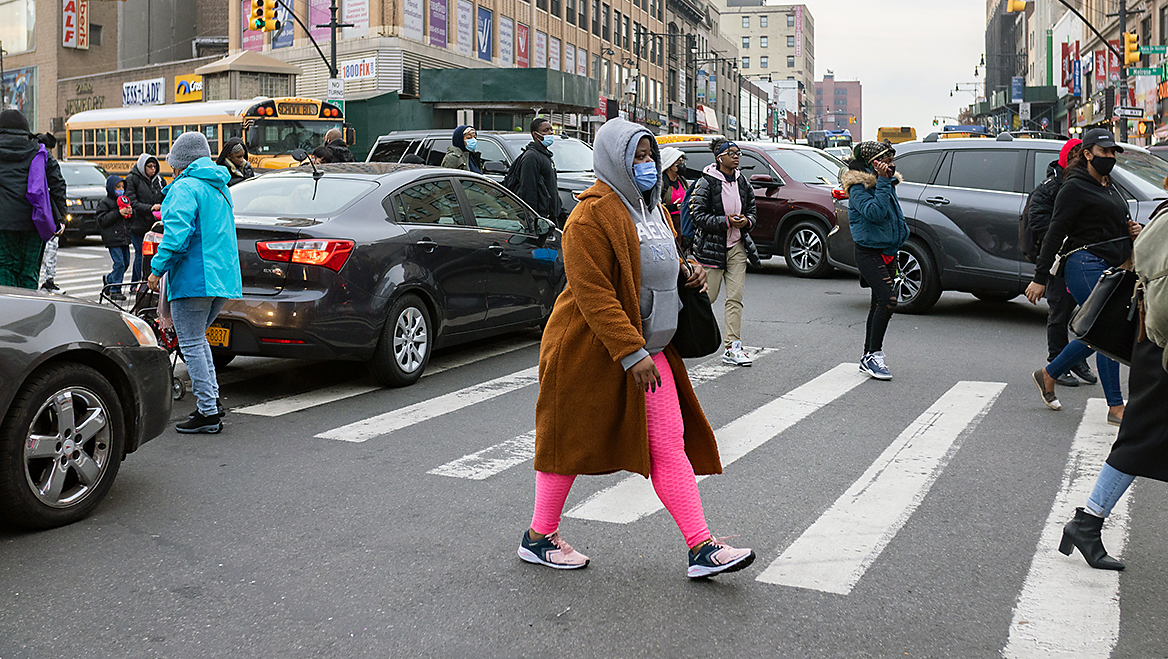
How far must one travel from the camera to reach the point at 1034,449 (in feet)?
20.5

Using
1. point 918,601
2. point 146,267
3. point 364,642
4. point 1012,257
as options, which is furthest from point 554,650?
point 146,267

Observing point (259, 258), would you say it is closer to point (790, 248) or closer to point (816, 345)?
point (816, 345)

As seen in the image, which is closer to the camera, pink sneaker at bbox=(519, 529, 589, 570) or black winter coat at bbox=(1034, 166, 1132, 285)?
pink sneaker at bbox=(519, 529, 589, 570)

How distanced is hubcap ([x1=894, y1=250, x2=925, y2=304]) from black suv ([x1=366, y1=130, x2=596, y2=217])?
5324mm

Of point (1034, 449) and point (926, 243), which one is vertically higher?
point (926, 243)

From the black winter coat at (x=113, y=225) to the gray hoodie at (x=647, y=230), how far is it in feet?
36.1

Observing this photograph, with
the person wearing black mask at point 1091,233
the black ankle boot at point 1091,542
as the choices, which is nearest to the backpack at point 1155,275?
the black ankle boot at point 1091,542

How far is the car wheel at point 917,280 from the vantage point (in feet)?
37.6

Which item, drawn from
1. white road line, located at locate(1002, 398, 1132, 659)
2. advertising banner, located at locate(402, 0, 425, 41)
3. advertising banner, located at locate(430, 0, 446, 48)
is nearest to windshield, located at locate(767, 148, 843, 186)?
white road line, located at locate(1002, 398, 1132, 659)

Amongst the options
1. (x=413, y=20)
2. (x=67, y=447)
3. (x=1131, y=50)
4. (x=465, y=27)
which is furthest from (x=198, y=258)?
(x=465, y=27)

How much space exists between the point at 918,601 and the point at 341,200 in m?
5.26

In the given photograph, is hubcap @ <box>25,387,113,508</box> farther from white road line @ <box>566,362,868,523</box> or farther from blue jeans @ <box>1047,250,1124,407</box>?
blue jeans @ <box>1047,250,1124,407</box>

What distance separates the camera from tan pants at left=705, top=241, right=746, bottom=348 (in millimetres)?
9211

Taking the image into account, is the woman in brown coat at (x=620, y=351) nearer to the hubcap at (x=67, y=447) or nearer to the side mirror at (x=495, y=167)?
the hubcap at (x=67, y=447)
